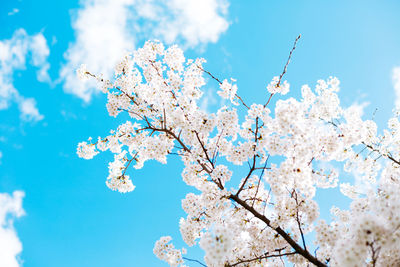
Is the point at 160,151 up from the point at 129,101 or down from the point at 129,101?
down

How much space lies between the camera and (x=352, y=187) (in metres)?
10.2

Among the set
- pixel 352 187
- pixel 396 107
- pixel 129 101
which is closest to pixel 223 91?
pixel 129 101

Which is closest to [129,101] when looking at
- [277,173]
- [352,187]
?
[277,173]

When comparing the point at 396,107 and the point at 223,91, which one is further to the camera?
the point at 396,107

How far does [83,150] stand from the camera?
814cm

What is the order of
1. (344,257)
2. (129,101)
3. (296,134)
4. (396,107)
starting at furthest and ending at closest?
(396,107), (129,101), (296,134), (344,257)

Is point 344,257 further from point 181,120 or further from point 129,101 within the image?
point 129,101

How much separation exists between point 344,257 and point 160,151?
4832 mm

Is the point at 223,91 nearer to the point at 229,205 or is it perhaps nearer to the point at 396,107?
the point at 229,205

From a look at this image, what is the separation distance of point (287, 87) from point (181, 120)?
310 centimetres

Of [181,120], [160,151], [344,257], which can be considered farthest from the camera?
[160,151]

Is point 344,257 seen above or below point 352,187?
below

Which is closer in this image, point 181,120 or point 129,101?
point 181,120

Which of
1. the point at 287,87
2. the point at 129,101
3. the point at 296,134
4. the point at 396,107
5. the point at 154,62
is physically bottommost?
the point at 296,134
